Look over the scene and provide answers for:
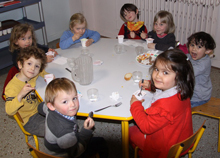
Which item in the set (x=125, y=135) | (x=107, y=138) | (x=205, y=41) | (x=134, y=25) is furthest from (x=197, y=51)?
(x=107, y=138)

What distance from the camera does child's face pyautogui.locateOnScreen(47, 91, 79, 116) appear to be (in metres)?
1.50

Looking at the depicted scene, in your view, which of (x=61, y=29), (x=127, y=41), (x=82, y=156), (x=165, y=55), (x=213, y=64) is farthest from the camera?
(x=61, y=29)

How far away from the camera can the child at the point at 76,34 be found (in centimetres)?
263

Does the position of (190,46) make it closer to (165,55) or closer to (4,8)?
(165,55)

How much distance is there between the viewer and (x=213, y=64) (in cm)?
361

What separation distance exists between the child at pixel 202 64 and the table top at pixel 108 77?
0.48 metres

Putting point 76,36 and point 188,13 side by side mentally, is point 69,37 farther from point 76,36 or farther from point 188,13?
point 188,13

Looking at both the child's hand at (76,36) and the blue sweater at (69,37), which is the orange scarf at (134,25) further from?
the child's hand at (76,36)

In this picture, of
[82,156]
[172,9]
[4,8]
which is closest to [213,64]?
[172,9]

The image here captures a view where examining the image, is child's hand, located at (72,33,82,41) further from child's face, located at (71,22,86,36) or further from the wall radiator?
the wall radiator

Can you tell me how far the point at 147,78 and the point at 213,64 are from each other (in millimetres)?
2121

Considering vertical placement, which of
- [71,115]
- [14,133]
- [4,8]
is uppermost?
[4,8]

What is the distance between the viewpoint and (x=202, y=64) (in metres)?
2.01

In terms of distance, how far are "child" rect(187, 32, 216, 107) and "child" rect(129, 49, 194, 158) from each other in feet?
1.76
